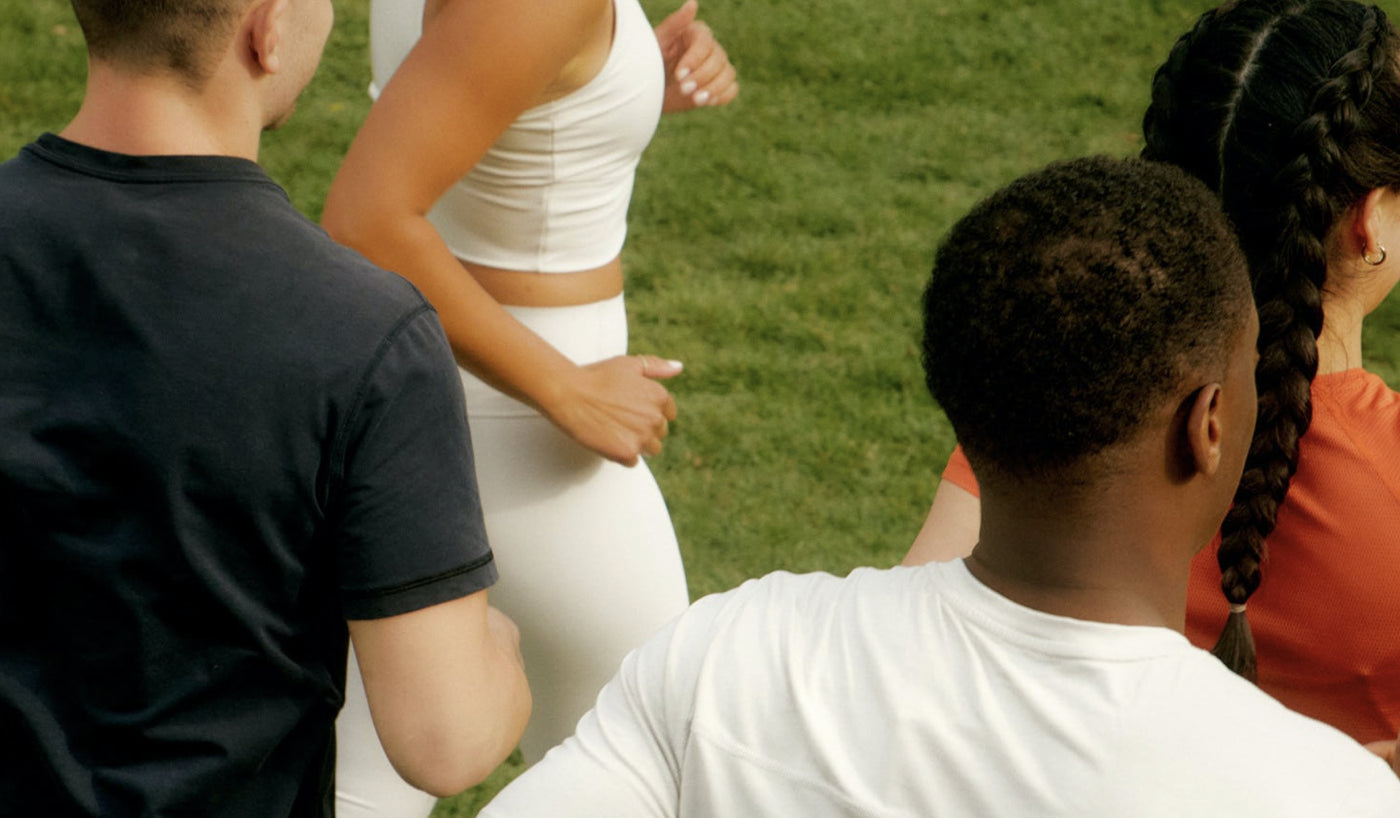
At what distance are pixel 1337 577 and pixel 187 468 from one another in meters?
1.27

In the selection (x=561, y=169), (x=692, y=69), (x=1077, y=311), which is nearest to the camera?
(x=1077, y=311)

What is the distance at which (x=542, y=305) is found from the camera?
2494 millimetres

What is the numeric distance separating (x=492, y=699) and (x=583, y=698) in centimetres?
78

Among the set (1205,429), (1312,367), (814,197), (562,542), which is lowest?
(814,197)

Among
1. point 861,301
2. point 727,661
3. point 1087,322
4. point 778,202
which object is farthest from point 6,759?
point 778,202

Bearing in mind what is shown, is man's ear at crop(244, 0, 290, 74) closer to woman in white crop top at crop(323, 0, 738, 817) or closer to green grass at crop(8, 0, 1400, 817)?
woman in white crop top at crop(323, 0, 738, 817)

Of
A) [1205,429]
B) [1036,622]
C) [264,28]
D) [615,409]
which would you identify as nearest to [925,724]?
[1036,622]

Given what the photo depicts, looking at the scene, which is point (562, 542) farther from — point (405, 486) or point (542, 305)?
point (405, 486)

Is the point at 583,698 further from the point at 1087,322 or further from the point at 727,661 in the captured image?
the point at 1087,322

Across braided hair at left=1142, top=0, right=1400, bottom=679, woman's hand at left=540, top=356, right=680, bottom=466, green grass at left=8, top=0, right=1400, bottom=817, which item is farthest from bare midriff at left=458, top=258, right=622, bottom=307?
green grass at left=8, top=0, right=1400, bottom=817

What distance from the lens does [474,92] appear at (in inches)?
84.0

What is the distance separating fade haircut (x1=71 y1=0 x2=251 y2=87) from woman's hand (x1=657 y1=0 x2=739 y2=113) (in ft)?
4.23

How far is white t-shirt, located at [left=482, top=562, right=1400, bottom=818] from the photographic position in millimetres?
1262

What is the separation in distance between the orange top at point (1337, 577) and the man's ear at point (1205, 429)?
503mm
